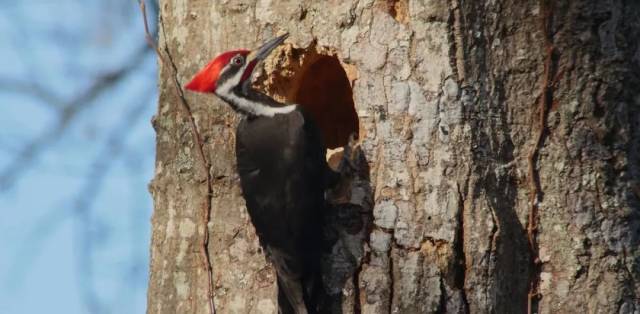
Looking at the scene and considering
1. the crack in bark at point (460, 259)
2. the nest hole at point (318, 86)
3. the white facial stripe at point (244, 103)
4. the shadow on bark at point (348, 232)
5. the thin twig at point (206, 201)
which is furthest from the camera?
the nest hole at point (318, 86)

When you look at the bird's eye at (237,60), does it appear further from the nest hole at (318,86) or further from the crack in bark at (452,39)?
the crack in bark at (452,39)

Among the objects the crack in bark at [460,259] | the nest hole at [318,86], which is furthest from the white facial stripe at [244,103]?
the crack in bark at [460,259]

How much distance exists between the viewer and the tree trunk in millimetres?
2969

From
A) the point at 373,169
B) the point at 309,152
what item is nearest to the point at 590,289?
the point at 373,169

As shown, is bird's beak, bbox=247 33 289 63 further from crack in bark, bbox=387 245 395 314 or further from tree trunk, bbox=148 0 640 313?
crack in bark, bbox=387 245 395 314

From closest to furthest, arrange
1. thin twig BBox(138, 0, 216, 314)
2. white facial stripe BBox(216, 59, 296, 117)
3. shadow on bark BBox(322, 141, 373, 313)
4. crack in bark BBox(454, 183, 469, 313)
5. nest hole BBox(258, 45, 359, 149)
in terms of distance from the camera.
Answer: crack in bark BBox(454, 183, 469, 313) → shadow on bark BBox(322, 141, 373, 313) → thin twig BBox(138, 0, 216, 314) → white facial stripe BBox(216, 59, 296, 117) → nest hole BBox(258, 45, 359, 149)

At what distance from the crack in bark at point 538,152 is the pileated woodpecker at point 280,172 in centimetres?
67

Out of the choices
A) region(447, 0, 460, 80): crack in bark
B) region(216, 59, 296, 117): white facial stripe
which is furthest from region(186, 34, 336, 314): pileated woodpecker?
region(447, 0, 460, 80): crack in bark

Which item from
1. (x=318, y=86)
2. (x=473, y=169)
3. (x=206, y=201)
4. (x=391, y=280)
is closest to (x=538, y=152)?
(x=473, y=169)

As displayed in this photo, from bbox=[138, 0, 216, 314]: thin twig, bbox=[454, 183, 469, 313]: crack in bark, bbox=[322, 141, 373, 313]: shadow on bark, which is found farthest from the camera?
bbox=[138, 0, 216, 314]: thin twig

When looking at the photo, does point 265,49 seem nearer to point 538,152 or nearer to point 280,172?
point 280,172

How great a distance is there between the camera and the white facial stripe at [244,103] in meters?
3.32

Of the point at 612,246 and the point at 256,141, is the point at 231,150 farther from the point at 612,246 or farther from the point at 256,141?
the point at 612,246

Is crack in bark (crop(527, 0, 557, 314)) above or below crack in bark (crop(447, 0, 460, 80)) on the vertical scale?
below
